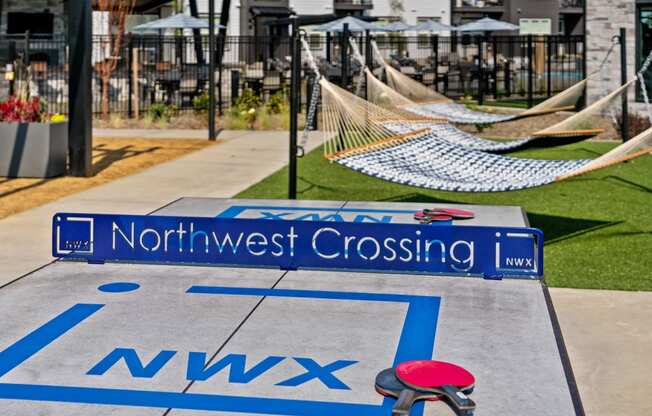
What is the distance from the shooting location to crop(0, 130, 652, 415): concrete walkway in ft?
19.2

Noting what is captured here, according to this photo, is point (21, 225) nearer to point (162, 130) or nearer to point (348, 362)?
point (348, 362)

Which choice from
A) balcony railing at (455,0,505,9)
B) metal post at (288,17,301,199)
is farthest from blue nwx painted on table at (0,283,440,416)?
balcony railing at (455,0,505,9)

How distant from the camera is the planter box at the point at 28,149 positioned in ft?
47.3

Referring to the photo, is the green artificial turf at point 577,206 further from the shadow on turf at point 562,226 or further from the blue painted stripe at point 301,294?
the blue painted stripe at point 301,294

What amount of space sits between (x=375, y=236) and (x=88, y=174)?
8.74 metres

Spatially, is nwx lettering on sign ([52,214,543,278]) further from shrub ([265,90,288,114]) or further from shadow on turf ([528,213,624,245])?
shrub ([265,90,288,114])

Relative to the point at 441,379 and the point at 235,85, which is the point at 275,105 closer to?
the point at 235,85

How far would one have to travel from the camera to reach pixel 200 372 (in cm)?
491

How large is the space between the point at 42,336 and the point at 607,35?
725 inches

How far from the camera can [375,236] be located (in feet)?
22.3

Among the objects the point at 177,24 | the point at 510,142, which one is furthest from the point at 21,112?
the point at 177,24

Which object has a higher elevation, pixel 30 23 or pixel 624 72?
pixel 30 23

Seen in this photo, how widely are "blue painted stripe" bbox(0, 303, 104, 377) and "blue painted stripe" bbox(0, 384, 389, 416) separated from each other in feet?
1.34

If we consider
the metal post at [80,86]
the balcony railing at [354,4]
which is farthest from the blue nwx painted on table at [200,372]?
the balcony railing at [354,4]
